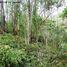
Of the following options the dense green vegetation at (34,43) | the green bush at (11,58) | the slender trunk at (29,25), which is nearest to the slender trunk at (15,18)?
the dense green vegetation at (34,43)

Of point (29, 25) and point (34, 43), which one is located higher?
point (29, 25)

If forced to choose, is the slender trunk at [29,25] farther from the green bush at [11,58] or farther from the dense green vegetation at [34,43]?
the green bush at [11,58]

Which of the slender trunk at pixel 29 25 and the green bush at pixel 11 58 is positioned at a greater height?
the slender trunk at pixel 29 25

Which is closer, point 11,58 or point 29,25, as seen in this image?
point 11,58

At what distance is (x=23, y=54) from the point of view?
19.1ft

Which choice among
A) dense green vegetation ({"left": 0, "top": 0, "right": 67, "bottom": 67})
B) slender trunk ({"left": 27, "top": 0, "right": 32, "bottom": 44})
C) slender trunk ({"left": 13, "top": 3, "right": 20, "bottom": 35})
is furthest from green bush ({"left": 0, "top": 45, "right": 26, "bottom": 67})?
slender trunk ({"left": 13, "top": 3, "right": 20, "bottom": 35})

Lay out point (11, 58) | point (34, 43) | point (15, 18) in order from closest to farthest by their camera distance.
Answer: point (11, 58) < point (34, 43) < point (15, 18)

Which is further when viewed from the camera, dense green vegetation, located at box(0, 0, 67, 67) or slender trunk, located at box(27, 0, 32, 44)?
slender trunk, located at box(27, 0, 32, 44)

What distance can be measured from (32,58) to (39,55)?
0.36 metres

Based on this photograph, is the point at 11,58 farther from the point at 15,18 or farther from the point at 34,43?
the point at 15,18

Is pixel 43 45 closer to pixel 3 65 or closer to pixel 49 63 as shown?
pixel 49 63

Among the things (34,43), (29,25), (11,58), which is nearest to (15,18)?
(29,25)

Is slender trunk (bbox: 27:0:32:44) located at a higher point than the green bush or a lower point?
higher

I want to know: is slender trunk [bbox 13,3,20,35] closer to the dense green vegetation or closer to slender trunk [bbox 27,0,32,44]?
the dense green vegetation
